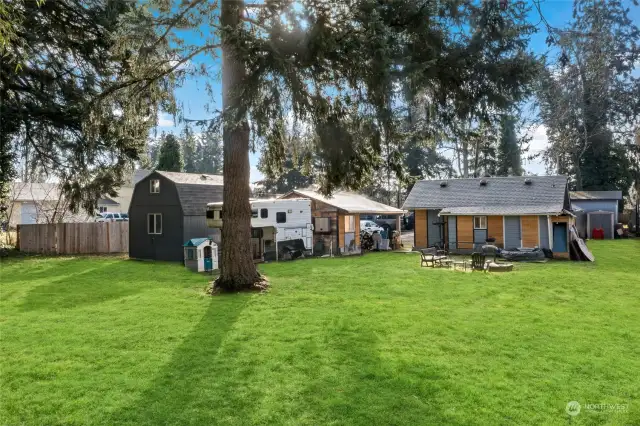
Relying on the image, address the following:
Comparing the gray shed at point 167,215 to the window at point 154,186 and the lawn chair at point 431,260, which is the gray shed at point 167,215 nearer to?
the window at point 154,186

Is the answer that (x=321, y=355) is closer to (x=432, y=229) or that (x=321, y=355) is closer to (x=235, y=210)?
(x=235, y=210)

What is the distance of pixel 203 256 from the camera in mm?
15258

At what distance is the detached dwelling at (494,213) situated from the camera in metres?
20.4

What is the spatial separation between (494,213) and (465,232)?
1.76m

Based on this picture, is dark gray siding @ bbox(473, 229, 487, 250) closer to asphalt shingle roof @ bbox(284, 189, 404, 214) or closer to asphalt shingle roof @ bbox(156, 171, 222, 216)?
asphalt shingle roof @ bbox(284, 189, 404, 214)

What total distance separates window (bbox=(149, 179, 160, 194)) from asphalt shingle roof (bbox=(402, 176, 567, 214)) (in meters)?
13.4

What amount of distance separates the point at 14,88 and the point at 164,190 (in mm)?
6836

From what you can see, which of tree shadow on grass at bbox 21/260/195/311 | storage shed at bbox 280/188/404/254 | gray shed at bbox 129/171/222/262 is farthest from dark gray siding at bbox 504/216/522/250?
tree shadow on grass at bbox 21/260/195/311

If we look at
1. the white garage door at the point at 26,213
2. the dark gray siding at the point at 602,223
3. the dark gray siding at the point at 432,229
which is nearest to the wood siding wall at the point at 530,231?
the dark gray siding at the point at 432,229

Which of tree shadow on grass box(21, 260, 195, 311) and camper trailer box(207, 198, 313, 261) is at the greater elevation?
camper trailer box(207, 198, 313, 261)

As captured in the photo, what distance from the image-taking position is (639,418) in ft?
13.7

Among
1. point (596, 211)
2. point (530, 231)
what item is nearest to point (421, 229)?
point (530, 231)

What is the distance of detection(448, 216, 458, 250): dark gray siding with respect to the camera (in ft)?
73.5

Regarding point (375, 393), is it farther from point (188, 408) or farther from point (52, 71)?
point (52, 71)
